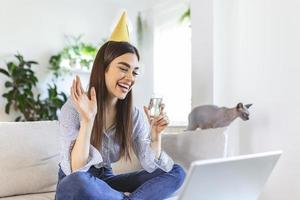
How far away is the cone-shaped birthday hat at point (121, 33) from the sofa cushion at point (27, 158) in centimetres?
55

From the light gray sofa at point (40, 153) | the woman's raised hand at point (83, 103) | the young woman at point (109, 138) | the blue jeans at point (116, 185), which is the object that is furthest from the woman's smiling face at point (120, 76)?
the light gray sofa at point (40, 153)

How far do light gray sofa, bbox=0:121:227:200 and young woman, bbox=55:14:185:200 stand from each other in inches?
9.4

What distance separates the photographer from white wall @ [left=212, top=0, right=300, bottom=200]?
1.64m

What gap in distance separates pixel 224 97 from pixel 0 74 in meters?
1.85

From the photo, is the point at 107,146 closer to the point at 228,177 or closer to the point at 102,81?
the point at 102,81

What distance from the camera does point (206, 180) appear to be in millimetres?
763

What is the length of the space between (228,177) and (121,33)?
0.78 metres

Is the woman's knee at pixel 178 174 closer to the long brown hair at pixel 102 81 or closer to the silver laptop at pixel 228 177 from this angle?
the long brown hair at pixel 102 81

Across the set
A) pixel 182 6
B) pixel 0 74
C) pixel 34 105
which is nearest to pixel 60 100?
pixel 34 105

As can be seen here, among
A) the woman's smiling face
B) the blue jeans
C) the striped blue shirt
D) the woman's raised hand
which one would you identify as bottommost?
the blue jeans

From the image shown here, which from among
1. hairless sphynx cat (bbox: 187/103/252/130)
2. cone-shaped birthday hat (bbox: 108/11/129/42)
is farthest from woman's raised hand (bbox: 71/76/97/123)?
hairless sphynx cat (bbox: 187/103/252/130)

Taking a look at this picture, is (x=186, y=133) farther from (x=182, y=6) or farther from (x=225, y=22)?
(x=182, y=6)

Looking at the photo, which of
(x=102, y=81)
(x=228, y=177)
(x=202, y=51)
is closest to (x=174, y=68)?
(x=202, y=51)

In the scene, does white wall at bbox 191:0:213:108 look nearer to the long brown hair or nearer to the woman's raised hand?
the long brown hair
